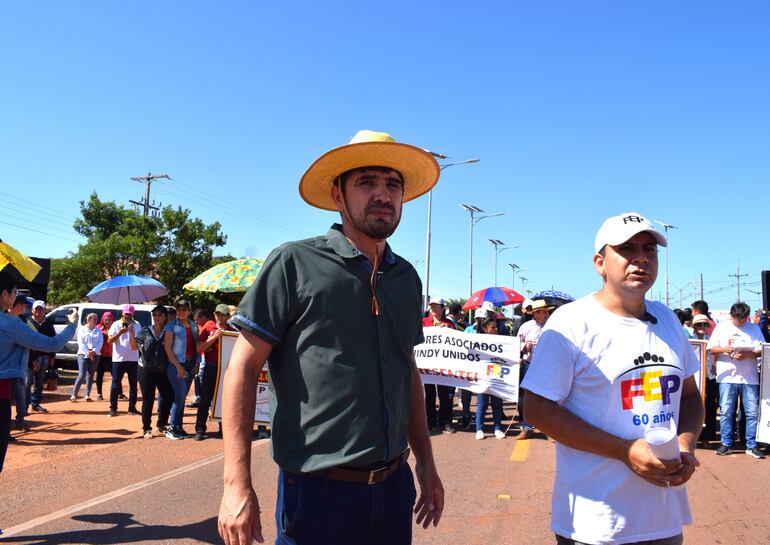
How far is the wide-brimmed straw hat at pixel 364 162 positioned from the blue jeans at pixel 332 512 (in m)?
1.17

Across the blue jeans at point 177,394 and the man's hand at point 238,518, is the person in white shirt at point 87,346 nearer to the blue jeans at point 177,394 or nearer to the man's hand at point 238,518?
the blue jeans at point 177,394

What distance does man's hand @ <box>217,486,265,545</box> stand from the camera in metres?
1.99

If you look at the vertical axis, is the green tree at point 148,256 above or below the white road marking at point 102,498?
above

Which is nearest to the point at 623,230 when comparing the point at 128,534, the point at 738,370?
the point at 128,534

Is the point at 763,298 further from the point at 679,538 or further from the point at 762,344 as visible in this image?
the point at 679,538

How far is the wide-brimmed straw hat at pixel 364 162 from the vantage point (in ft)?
8.27

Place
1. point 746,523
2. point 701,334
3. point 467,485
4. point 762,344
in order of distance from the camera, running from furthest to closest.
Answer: point 701,334
point 762,344
point 467,485
point 746,523

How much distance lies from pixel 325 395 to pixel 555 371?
3.22ft

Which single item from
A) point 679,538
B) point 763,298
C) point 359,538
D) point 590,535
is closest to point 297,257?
point 359,538

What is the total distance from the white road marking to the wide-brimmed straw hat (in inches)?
165

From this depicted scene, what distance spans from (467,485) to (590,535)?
14.2 feet

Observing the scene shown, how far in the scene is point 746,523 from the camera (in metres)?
5.42

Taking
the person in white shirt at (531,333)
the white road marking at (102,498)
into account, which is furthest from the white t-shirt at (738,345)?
the white road marking at (102,498)

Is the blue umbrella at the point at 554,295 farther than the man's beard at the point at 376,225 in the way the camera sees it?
Yes
